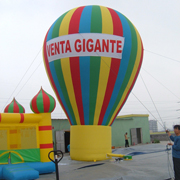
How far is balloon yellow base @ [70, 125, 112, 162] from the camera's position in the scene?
9984mm

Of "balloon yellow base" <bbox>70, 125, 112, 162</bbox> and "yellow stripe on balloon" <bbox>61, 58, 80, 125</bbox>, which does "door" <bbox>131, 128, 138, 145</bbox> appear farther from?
"yellow stripe on balloon" <bbox>61, 58, 80, 125</bbox>

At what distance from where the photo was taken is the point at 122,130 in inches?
752

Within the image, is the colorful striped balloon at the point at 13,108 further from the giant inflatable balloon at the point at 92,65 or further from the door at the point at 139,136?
the door at the point at 139,136

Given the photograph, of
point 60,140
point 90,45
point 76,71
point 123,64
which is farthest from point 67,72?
point 60,140

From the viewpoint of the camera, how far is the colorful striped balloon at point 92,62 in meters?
9.63

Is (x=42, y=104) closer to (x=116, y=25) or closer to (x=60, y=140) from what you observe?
(x=116, y=25)

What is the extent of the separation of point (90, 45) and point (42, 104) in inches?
119

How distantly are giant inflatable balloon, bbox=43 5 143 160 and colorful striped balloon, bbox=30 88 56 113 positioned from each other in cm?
162

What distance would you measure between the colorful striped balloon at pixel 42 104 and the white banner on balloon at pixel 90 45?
2147mm

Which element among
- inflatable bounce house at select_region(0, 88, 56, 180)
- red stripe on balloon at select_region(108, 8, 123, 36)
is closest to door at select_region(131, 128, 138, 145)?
red stripe on balloon at select_region(108, 8, 123, 36)

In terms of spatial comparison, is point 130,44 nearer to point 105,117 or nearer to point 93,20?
point 93,20

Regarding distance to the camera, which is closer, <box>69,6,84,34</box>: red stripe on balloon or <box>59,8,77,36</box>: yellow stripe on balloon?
<box>69,6,84,34</box>: red stripe on balloon

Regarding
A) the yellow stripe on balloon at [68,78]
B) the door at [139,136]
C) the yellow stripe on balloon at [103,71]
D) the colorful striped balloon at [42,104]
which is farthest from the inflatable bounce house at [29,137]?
the door at [139,136]

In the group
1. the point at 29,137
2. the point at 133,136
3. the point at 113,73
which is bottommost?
the point at 133,136
